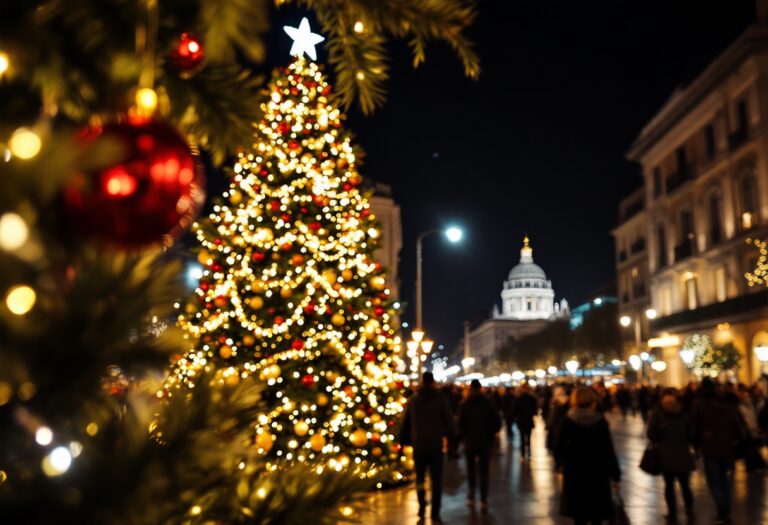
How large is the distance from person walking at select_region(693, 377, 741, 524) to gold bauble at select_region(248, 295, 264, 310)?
6.26 m

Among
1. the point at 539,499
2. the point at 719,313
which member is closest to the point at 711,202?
the point at 719,313

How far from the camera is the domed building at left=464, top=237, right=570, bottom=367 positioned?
→ 573 ft

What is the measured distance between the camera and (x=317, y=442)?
10.1 m

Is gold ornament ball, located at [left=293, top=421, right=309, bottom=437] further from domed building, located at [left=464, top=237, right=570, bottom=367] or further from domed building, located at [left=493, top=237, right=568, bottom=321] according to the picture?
domed building, located at [left=493, top=237, right=568, bottom=321]

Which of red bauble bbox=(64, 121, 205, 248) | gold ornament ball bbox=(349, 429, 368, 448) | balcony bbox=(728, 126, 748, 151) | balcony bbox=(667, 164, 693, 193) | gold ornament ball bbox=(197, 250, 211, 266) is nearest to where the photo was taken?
red bauble bbox=(64, 121, 205, 248)

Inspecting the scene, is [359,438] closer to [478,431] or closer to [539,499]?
[478,431]

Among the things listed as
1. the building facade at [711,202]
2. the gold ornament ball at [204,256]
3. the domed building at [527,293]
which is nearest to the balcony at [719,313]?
the building facade at [711,202]

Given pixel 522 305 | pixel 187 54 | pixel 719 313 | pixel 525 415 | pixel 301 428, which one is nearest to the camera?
pixel 187 54

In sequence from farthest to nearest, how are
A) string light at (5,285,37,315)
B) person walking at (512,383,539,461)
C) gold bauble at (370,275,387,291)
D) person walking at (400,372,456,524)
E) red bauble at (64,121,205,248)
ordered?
person walking at (512,383,539,461) → gold bauble at (370,275,387,291) → person walking at (400,372,456,524) → red bauble at (64,121,205,248) → string light at (5,285,37,315)

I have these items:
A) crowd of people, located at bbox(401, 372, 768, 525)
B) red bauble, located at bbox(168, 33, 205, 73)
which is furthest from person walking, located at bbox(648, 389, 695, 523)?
red bauble, located at bbox(168, 33, 205, 73)

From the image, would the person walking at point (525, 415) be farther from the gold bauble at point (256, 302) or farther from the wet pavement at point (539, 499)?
the gold bauble at point (256, 302)

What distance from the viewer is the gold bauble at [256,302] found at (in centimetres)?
1079

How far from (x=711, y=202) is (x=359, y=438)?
41.3m

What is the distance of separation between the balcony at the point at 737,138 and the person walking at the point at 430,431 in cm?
3597
